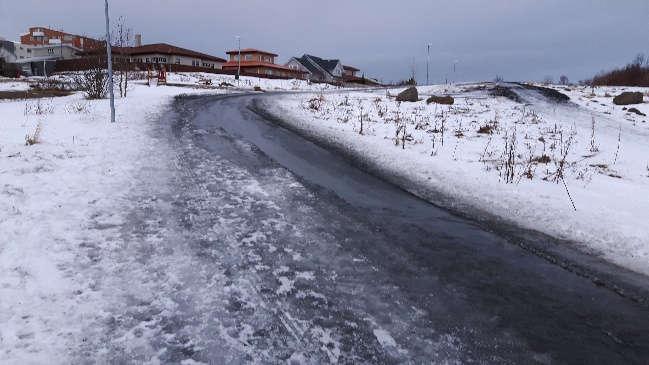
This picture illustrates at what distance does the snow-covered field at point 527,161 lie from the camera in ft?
17.0

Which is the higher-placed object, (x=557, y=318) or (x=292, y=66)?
(x=292, y=66)

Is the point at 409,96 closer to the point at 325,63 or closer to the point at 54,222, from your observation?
the point at 54,222

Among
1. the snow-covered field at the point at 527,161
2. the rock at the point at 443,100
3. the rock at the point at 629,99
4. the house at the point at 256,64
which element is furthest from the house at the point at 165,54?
the rock at the point at 629,99

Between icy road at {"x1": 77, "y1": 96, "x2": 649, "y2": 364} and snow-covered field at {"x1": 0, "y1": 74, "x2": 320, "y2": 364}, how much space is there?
0.68ft

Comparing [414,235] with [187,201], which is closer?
[414,235]

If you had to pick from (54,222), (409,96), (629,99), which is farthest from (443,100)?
(54,222)

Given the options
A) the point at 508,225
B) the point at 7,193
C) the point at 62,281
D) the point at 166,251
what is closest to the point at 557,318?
the point at 508,225

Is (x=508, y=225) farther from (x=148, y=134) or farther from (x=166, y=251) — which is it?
(x=148, y=134)

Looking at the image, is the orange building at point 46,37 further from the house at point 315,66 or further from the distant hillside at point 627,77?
the distant hillside at point 627,77

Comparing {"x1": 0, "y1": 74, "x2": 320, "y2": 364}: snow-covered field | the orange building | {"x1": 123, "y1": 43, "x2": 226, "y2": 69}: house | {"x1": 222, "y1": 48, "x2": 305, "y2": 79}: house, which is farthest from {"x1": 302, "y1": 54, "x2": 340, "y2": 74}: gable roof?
{"x1": 0, "y1": 74, "x2": 320, "y2": 364}: snow-covered field

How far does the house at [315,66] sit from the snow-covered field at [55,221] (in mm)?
72821

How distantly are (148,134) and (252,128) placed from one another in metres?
2.57

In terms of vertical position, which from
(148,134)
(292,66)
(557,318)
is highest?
(292,66)

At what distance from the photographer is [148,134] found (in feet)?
31.5
